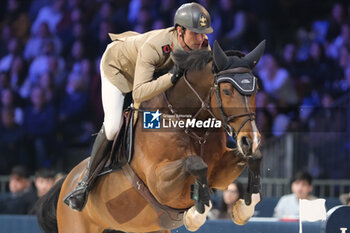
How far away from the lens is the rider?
5156 millimetres

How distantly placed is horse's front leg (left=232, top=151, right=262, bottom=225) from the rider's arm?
2.71ft

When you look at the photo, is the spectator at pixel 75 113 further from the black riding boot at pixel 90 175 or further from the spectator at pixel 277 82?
the black riding boot at pixel 90 175

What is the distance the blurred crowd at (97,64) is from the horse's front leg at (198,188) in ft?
13.2

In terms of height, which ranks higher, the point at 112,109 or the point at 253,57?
the point at 253,57

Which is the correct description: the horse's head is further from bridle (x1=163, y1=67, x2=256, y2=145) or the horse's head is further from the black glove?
the black glove

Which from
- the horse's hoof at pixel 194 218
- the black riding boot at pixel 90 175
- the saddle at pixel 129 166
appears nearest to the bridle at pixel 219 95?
the horse's hoof at pixel 194 218

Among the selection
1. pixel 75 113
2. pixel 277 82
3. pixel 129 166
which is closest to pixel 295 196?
pixel 277 82

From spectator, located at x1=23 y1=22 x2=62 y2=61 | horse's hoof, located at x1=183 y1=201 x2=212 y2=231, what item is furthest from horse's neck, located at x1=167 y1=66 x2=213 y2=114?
spectator, located at x1=23 y1=22 x2=62 y2=61

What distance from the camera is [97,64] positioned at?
11.1 metres

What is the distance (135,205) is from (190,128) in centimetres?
85

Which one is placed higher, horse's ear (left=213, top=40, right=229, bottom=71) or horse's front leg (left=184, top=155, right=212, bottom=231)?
horse's ear (left=213, top=40, right=229, bottom=71)

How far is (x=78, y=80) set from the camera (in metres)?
10.9

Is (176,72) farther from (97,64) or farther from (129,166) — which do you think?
(97,64)

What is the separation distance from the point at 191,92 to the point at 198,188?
0.74 m
